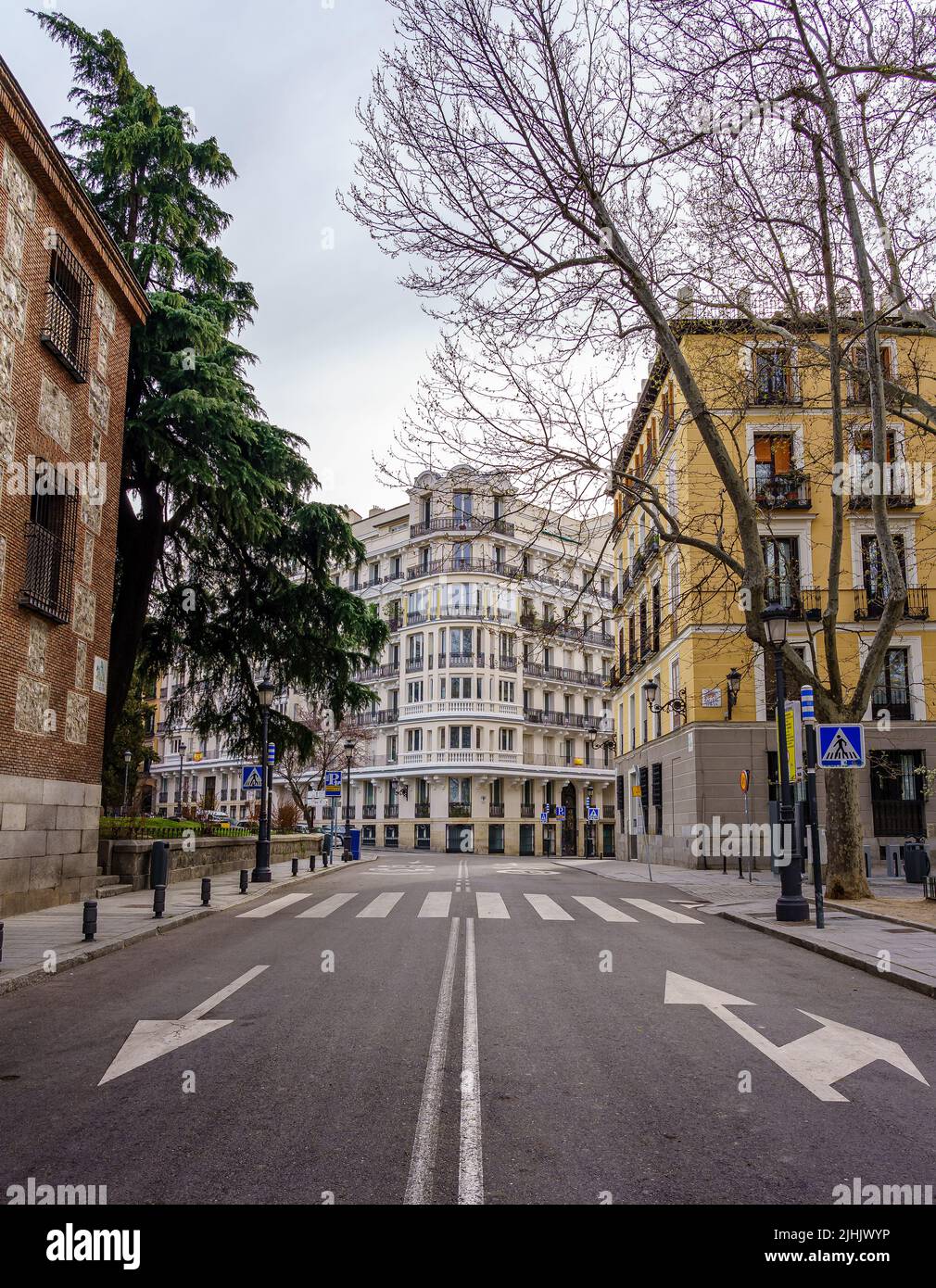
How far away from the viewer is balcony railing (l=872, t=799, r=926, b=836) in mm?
29516

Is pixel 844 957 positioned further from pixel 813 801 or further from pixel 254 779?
pixel 254 779

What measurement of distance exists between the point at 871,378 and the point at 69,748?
14719 millimetres

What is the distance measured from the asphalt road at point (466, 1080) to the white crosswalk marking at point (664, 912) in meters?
3.60

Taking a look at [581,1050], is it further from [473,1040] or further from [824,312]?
[824,312]

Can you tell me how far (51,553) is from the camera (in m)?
15.5

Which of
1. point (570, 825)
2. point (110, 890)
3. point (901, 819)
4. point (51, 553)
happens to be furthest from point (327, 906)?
point (570, 825)

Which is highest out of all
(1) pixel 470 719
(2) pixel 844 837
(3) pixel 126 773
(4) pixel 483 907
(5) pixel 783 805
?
→ (1) pixel 470 719

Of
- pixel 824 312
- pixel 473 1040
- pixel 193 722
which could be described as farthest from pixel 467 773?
pixel 473 1040

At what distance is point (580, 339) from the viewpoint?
14859 mm

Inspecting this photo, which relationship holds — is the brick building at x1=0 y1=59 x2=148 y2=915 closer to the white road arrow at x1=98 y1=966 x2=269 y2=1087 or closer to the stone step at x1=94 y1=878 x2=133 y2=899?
the stone step at x1=94 y1=878 x2=133 y2=899

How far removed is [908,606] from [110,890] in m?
24.7

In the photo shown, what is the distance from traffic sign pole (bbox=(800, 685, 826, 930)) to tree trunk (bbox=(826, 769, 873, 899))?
1025 mm

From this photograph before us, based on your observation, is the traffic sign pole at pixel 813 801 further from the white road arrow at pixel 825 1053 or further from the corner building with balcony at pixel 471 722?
the corner building with balcony at pixel 471 722

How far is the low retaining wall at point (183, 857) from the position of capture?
1994 cm
